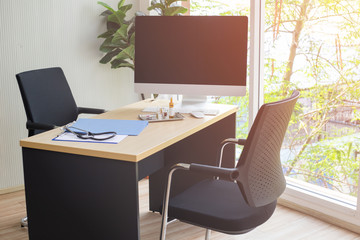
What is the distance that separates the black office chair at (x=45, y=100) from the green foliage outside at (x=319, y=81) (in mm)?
1331

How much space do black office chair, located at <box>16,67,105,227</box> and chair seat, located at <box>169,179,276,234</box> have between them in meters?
1.00

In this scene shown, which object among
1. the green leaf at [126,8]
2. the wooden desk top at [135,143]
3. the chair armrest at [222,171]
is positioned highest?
the green leaf at [126,8]

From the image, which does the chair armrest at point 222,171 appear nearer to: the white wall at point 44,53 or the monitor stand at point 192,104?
the monitor stand at point 192,104

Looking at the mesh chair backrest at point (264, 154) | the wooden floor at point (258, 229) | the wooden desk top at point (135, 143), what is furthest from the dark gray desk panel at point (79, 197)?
the wooden floor at point (258, 229)

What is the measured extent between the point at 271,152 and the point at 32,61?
2.20m

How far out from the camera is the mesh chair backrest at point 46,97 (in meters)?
2.73

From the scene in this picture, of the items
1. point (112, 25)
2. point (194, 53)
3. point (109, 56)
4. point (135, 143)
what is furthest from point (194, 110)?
point (112, 25)

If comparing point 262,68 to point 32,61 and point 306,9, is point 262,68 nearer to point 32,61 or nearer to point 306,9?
point 306,9

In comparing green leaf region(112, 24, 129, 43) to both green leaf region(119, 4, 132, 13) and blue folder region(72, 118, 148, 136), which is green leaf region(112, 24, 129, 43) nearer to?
green leaf region(119, 4, 132, 13)

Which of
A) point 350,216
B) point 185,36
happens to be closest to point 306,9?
point 185,36

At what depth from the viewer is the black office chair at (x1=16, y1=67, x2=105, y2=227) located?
272cm

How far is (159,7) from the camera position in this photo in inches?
135

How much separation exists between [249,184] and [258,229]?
1.15m

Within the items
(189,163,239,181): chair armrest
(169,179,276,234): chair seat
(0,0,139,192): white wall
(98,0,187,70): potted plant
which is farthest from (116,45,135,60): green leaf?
(189,163,239,181): chair armrest
